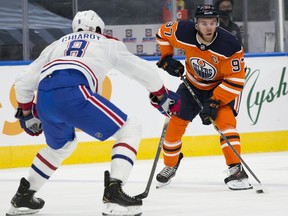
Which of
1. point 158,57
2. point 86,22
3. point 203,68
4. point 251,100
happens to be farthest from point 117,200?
point 251,100

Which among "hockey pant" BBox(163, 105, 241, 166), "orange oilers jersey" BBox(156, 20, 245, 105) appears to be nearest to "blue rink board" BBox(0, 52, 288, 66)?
"orange oilers jersey" BBox(156, 20, 245, 105)

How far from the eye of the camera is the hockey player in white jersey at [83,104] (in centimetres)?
408

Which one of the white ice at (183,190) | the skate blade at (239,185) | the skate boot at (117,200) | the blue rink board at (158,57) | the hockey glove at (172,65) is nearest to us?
the skate boot at (117,200)

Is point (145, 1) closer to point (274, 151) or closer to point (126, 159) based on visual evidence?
point (274, 151)

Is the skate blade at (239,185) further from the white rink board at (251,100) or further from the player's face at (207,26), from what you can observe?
the white rink board at (251,100)

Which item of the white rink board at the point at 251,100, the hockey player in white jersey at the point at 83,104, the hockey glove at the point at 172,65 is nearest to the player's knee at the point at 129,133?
the hockey player in white jersey at the point at 83,104

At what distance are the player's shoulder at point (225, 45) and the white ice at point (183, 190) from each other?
80cm

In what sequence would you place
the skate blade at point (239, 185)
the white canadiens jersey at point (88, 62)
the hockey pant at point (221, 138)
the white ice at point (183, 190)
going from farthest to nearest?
the hockey pant at point (221, 138) < the skate blade at point (239, 185) < the white ice at point (183, 190) < the white canadiens jersey at point (88, 62)

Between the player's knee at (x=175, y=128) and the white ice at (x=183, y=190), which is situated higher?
the player's knee at (x=175, y=128)

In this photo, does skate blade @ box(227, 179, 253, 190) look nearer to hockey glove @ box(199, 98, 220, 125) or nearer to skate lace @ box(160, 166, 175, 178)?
Answer: hockey glove @ box(199, 98, 220, 125)

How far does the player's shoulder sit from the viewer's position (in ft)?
17.6

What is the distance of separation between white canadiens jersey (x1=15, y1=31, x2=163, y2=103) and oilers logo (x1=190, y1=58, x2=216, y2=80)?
47.3 inches

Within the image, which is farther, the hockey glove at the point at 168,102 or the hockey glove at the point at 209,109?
the hockey glove at the point at 209,109

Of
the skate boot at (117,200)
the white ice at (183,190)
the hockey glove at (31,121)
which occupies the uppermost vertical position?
the hockey glove at (31,121)
